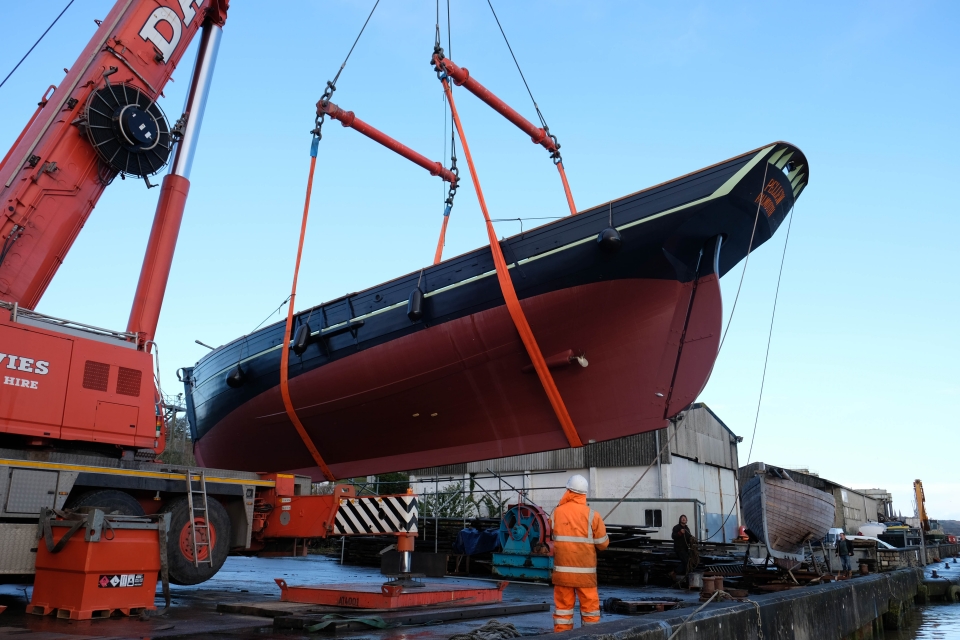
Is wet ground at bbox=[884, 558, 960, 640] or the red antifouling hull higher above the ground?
the red antifouling hull

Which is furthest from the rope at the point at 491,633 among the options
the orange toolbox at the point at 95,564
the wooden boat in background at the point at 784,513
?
the wooden boat in background at the point at 784,513

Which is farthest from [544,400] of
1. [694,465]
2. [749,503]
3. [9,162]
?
[694,465]

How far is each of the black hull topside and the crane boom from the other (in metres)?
4.31

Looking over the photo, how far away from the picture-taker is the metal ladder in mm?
6227

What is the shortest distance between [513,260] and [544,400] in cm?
205

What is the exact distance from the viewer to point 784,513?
8.58 meters

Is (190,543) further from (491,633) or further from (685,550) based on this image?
(685,550)

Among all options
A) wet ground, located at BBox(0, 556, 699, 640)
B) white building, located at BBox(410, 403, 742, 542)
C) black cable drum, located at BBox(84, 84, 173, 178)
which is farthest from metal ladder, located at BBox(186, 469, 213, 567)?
white building, located at BBox(410, 403, 742, 542)

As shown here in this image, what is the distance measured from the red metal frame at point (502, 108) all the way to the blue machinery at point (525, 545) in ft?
15.3

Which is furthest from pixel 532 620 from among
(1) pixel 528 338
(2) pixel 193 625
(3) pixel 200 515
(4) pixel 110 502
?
(1) pixel 528 338

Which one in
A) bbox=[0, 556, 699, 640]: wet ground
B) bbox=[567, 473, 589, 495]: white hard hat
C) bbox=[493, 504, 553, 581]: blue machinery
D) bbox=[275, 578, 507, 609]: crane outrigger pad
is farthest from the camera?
bbox=[493, 504, 553, 581]: blue machinery

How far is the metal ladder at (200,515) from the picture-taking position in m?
6.23

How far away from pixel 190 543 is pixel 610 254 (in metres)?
6.01

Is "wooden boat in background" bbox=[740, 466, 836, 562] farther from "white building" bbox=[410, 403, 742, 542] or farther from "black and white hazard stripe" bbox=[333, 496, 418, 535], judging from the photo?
"white building" bbox=[410, 403, 742, 542]
